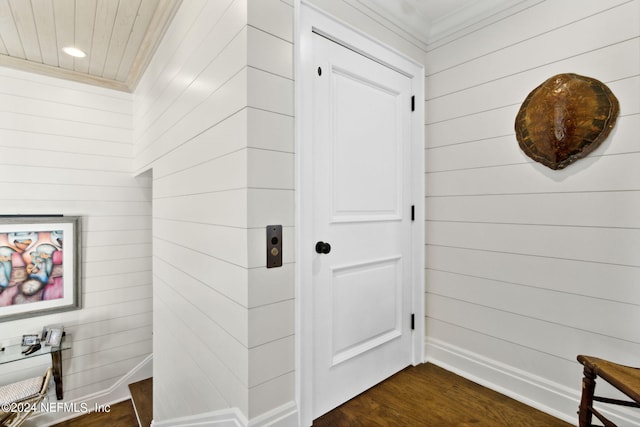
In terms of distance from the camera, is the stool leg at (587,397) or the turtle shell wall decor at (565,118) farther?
the turtle shell wall decor at (565,118)

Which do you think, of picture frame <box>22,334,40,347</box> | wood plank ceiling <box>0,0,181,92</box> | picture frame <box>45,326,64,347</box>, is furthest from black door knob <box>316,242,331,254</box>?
picture frame <box>22,334,40,347</box>

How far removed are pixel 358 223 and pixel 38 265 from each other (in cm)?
324

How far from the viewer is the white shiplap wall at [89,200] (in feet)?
9.16

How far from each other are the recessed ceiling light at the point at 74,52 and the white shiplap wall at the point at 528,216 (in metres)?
2.86

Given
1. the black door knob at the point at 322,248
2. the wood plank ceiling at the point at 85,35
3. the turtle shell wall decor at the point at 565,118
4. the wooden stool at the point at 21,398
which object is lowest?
the wooden stool at the point at 21,398

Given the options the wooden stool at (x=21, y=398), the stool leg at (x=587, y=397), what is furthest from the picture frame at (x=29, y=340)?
the stool leg at (x=587, y=397)

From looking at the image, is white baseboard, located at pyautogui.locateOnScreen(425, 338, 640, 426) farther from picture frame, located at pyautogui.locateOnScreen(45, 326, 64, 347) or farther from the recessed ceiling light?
the recessed ceiling light

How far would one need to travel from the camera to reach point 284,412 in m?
1.21

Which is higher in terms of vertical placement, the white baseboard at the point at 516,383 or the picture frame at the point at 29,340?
the white baseboard at the point at 516,383

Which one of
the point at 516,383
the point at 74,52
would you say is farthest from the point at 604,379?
the point at 74,52

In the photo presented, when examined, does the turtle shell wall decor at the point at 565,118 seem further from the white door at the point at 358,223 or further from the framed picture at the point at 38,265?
the framed picture at the point at 38,265

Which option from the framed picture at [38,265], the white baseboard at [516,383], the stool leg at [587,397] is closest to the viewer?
the stool leg at [587,397]

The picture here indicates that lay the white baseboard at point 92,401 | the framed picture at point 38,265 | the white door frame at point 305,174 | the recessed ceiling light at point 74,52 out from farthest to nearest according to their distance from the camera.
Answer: the white baseboard at point 92,401, the framed picture at point 38,265, the recessed ceiling light at point 74,52, the white door frame at point 305,174

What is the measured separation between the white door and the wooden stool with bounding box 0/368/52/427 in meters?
2.94
